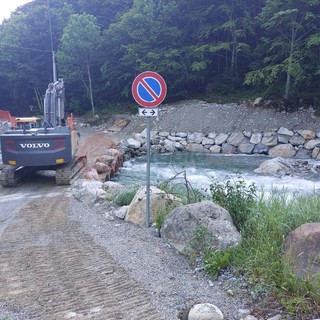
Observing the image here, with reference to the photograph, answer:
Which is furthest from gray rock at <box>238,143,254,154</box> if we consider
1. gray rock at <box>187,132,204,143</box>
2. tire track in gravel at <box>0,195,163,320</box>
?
tire track in gravel at <box>0,195,163,320</box>

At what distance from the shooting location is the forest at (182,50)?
22.1 m

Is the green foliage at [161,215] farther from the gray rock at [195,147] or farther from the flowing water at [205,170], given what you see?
the gray rock at [195,147]

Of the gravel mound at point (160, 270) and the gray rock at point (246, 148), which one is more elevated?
the gravel mound at point (160, 270)

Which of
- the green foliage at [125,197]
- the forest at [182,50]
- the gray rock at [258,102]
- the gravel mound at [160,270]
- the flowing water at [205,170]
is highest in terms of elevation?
the forest at [182,50]

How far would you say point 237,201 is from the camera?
16.9 ft

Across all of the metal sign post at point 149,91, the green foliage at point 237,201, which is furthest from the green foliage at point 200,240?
the metal sign post at point 149,91

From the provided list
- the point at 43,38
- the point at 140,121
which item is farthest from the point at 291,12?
the point at 43,38

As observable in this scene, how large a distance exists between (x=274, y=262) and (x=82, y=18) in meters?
28.1

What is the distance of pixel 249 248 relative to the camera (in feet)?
13.5

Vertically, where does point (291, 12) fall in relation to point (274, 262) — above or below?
above

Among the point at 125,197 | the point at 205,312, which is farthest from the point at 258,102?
the point at 205,312

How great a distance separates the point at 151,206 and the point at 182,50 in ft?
80.8

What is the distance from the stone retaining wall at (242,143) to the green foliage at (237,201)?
1371cm

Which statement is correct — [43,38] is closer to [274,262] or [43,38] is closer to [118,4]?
[118,4]
